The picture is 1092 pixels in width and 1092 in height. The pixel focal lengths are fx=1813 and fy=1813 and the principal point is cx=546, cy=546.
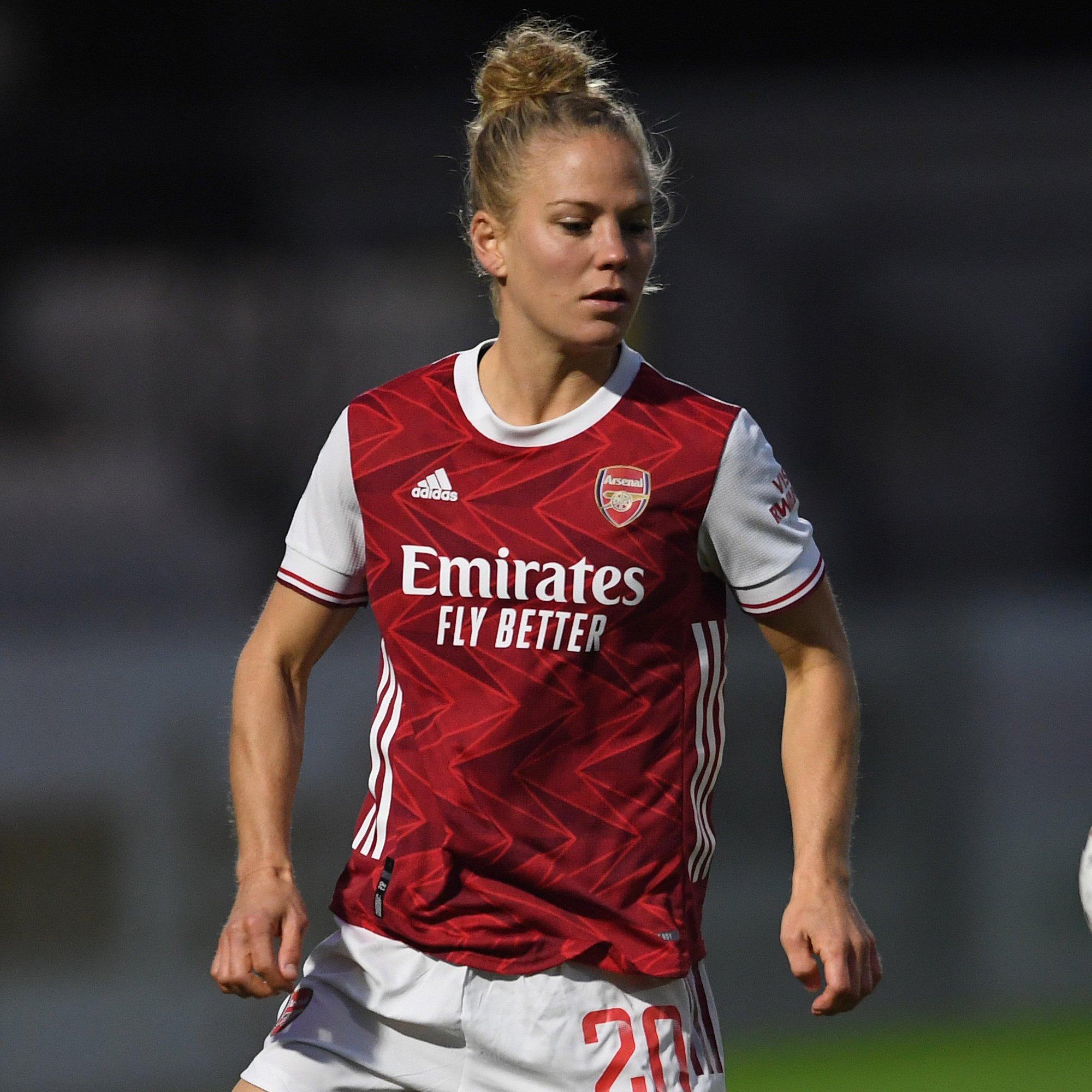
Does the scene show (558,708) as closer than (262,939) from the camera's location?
No

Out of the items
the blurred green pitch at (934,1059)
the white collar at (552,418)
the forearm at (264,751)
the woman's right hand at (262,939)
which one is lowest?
the blurred green pitch at (934,1059)

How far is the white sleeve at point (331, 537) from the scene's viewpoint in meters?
2.33

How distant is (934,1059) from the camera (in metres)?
4.73

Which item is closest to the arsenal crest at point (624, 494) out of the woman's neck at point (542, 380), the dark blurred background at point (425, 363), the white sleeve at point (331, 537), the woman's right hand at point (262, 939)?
the woman's neck at point (542, 380)

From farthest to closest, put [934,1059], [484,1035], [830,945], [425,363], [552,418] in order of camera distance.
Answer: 1. [425,363]
2. [934,1059]
3. [552,418]
4. [484,1035]
5. [830,945]

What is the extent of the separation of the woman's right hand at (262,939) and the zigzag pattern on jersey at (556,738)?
0.14 meters

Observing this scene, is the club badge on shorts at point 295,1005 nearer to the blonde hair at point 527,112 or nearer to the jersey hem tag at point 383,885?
the jersey hem tag at point 383,885

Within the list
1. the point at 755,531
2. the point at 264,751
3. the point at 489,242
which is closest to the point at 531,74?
the point at 489,242

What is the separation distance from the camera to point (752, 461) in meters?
2.23

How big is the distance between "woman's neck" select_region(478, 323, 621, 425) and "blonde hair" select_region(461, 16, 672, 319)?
13 centimetres

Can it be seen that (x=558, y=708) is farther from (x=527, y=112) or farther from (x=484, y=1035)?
(x=527, y=112)

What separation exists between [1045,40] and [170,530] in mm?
3054

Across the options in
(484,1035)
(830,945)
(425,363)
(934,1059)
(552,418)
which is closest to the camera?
(830,945)

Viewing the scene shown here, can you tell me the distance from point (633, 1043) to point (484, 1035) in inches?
7.1
